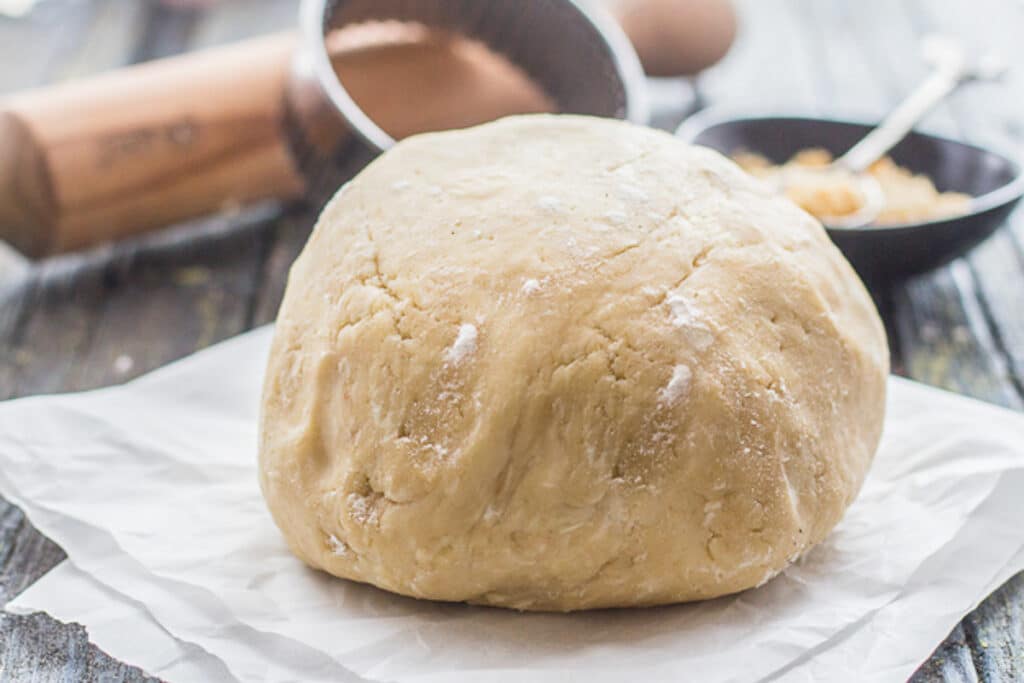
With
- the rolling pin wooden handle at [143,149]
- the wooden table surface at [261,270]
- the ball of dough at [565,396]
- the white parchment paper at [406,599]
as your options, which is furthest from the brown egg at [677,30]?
the ball of dough at [565,396]

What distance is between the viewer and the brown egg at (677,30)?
3.10 m

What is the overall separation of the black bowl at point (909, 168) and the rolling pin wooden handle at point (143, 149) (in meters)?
0.97

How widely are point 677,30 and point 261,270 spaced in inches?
52.3

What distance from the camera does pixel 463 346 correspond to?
4.56ft

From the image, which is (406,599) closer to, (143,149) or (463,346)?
(463,346)

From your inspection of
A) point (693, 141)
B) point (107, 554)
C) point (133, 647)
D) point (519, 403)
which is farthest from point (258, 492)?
point (693, 141)

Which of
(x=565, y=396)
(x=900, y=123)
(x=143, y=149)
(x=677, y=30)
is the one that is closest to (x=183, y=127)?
(x=143, y=149)

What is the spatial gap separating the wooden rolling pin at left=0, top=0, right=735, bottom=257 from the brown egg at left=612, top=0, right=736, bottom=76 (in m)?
0.60

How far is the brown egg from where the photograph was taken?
3.10 metres

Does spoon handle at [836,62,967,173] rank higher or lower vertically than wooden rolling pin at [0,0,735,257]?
higher

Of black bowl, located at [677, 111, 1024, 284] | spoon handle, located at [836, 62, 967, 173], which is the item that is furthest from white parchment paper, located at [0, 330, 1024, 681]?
spoon handle, located at [836, 62, 967, 173]

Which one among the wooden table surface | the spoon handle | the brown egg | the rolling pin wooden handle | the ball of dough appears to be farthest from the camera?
the brown egg

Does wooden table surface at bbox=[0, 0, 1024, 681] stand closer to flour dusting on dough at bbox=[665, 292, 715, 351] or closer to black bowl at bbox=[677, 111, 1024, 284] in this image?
black bowl at bbox=[677, 111, 1024, 284]

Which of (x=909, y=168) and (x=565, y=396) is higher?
(x=565, y=396)
